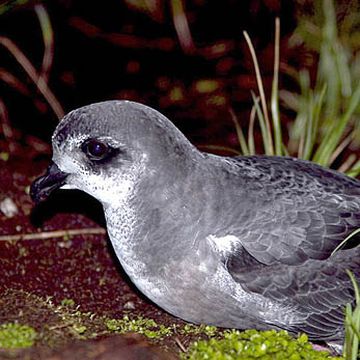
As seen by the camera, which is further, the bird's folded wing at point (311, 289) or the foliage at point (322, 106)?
the foliage at point (322, 106)

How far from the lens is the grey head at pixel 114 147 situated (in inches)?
202

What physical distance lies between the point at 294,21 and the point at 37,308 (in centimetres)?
554

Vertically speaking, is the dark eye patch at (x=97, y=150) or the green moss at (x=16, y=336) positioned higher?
Result: the dark eye patch at (x=97, y=150)

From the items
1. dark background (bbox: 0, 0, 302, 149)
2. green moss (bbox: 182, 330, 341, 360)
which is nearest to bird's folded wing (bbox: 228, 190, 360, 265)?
green moss (bbox: 182, 330, 341, 360)

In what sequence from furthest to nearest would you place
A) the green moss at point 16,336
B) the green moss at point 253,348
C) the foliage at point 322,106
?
the foliage at point 322,106 < the green moss at point 253,348 < the green moss at point 16,336

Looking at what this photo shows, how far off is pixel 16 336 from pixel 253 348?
1196mm

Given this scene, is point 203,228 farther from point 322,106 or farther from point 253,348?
point 322,106

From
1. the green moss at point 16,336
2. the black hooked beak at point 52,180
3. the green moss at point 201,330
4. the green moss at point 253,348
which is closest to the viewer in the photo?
the green moss at point 16,336

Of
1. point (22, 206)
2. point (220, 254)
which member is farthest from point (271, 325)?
point (22, 206)

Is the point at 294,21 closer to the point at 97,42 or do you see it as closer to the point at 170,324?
the point at 97,42

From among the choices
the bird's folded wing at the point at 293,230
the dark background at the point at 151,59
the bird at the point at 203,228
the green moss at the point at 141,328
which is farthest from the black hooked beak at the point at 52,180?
the dark background at the point at 151,59

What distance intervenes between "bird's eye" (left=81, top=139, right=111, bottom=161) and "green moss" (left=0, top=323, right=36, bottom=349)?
1.23 m

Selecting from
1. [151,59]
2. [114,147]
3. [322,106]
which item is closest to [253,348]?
[114,147]

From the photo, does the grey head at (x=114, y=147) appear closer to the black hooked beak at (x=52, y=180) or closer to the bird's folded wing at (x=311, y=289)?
A: the black hooked beak at (x=52, y=180)
